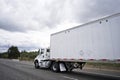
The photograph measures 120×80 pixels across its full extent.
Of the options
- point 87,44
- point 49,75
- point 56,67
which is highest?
point 87,44

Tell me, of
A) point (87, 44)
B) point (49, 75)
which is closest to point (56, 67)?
point (49, 75)

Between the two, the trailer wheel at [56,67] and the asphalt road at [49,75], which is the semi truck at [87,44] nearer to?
the trailer wheel at [56,67]

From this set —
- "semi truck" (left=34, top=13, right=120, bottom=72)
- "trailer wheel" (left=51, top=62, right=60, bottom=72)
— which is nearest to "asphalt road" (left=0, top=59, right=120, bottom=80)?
"semi truck" (left=34, top=13, right=120, bottom=72)

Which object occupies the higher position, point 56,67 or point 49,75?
point 56,67

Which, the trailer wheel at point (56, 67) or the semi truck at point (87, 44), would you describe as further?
the trailer wheel at point (56, 67)

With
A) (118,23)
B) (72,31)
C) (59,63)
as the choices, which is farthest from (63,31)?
(118,23)

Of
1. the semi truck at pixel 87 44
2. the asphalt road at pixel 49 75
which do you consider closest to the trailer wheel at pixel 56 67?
the semi truck at pixel 87 44

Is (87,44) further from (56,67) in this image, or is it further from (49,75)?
(56,67)

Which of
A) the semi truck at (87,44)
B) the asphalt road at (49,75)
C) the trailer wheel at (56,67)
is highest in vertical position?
the semi truck at (87,44)

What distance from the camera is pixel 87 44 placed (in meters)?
13.6

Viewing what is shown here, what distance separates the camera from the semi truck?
11180 mm

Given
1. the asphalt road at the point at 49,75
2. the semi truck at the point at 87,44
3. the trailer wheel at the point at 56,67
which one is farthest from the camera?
the trailer wheel at the point at 56,67

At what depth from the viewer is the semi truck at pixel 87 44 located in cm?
1118

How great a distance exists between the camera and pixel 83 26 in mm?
14312
